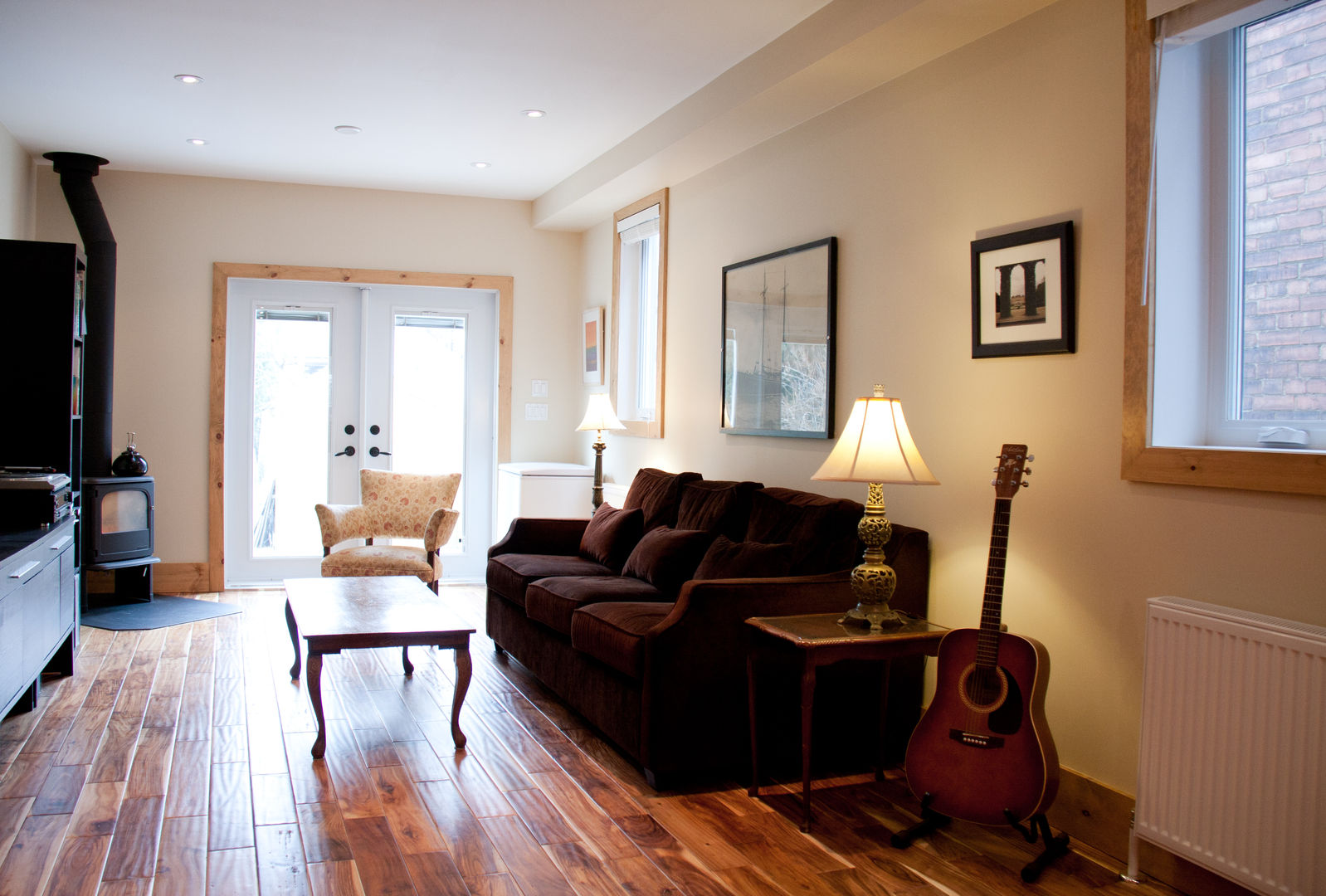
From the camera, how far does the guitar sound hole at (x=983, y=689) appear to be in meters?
2.70

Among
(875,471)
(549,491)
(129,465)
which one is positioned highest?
(875,471)

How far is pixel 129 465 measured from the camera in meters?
5.96

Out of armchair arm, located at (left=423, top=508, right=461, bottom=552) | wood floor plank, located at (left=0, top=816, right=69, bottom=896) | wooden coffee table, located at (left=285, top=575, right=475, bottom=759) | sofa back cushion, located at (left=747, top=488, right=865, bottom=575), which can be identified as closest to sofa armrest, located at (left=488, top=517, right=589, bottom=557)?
armchair arm, located at (left=423, top=508, right=461, bottom=552)

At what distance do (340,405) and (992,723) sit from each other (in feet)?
17.4

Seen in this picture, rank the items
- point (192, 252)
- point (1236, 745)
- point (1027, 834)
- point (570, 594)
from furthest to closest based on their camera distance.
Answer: point (192, 252) < point (570, 594) < point (1027, 834) < point (1236, 745)

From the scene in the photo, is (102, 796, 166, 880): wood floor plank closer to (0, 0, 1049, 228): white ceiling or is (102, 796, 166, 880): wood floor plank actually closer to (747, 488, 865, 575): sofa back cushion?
(747, 488, 865, 575): sofa back cushion

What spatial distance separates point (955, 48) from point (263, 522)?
17.3ft

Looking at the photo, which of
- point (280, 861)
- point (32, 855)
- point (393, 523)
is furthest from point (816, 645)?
point (393, 523)

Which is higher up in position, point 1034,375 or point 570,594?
point 1034,375

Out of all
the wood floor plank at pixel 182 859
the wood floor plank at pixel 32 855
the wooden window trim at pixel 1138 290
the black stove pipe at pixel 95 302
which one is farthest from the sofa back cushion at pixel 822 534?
the black stove pipe at pixel 95 302

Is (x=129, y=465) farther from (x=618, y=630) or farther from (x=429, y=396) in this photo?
(x=618, y=630)

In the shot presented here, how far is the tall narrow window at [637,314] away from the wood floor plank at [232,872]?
11.3 feet

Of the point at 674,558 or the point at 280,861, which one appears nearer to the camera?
the point at 280,861

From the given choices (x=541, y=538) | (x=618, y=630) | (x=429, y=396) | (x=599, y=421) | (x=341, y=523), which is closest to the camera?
(x=618, y=630)
